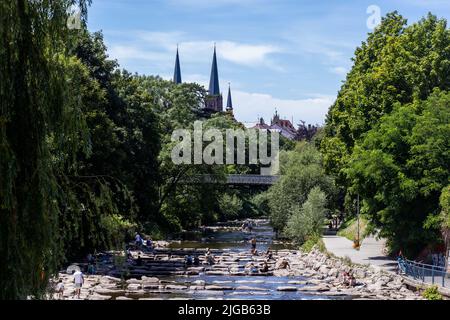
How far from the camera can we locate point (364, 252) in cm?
4344

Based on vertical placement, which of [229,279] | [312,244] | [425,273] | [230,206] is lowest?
[229,279]

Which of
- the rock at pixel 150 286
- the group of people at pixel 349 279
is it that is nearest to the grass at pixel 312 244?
the group of people at pixel 349 279

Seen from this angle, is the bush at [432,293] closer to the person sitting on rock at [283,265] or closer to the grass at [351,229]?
the person sitting on rock at [283,265]

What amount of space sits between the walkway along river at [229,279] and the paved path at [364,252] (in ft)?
3.35

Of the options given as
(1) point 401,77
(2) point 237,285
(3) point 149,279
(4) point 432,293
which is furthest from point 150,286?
(1) point 401,77

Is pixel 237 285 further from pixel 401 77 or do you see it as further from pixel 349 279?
pixel 401 77

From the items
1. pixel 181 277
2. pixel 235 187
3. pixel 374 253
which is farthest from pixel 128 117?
pixel 235 187

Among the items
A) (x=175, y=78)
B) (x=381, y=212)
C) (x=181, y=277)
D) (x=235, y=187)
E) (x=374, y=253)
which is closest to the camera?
(x=381, y=212)

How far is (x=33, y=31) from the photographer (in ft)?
40.6

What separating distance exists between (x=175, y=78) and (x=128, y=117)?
98462 millimetres

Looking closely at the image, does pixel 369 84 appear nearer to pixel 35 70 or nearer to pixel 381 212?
pixel 381 212

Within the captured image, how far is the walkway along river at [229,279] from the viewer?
31.6 metres

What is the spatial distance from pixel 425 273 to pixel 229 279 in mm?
11464
